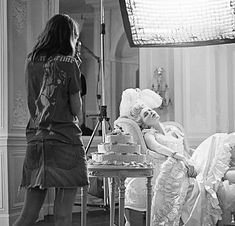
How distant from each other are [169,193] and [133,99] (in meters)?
0.87

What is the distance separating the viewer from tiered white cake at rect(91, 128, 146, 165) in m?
3.42

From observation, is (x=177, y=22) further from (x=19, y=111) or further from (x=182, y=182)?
(x=19, y=111)

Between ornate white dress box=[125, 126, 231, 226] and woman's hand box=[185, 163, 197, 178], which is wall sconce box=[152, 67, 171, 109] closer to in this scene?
ornate white dress box=[125, 126, 231, 226]

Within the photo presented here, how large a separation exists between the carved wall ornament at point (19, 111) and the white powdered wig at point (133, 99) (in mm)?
1440

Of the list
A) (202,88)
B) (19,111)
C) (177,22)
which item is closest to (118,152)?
(177,22)

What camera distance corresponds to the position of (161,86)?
5.46 meters

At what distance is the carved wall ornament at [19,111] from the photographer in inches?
218

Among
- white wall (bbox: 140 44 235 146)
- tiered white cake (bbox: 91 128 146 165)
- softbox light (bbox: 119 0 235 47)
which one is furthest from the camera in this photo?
white wall (bbox: 140 44 235 146)

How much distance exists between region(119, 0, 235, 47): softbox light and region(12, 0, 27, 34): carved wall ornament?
A: 67.6 inches

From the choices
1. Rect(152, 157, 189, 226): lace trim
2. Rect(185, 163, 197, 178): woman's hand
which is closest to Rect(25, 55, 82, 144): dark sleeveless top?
Rect(152, 157, 189, 226): lace trim

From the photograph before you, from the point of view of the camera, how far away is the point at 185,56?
212 inches

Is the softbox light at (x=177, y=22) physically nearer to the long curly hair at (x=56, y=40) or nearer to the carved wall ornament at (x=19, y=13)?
the long curly hair at (x=56, y=40)

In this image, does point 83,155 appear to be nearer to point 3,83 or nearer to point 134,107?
point 134,107

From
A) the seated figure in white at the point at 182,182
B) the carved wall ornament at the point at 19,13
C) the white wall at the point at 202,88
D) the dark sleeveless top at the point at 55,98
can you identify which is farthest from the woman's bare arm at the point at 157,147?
the carved wall ornament at the point at 19,13
